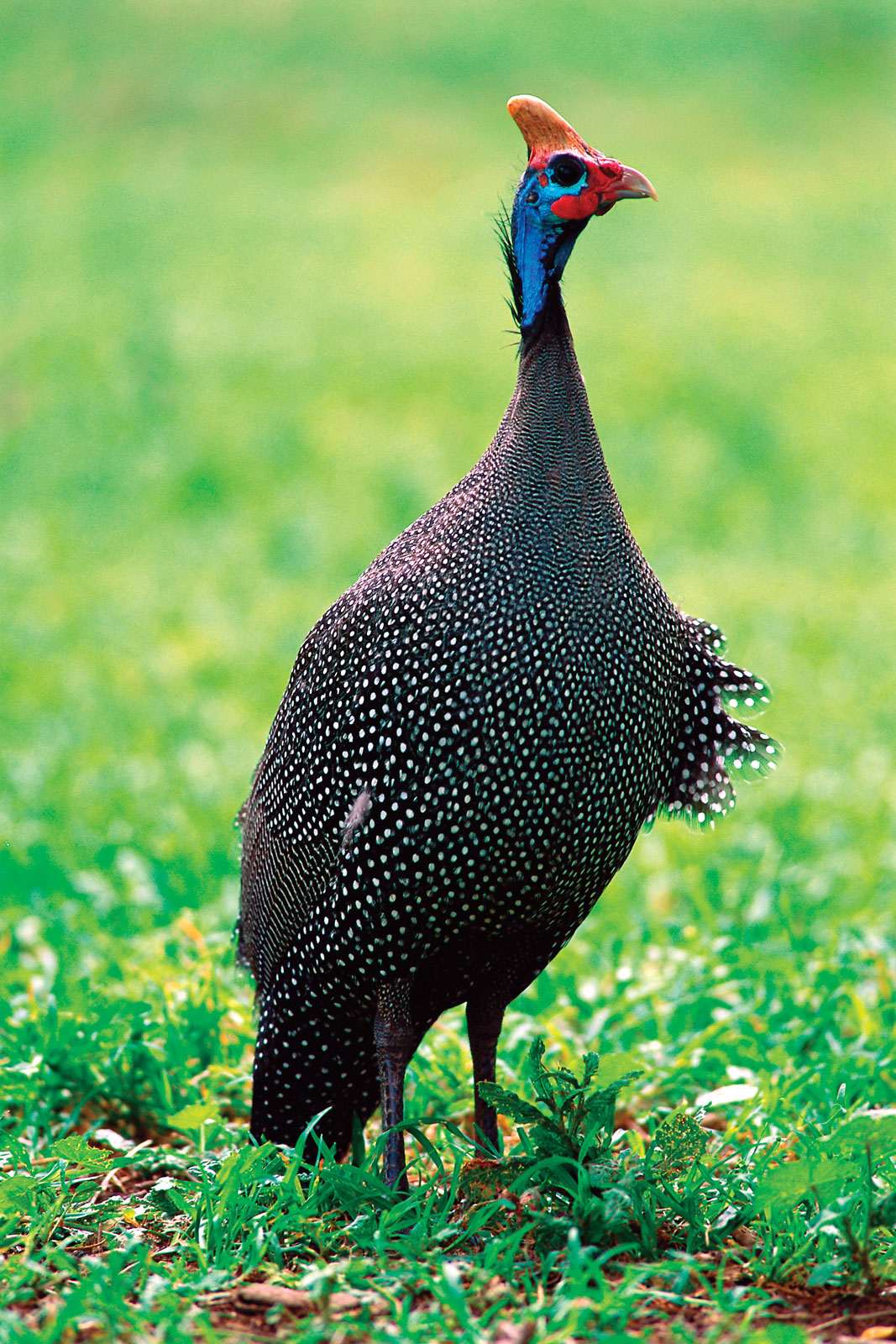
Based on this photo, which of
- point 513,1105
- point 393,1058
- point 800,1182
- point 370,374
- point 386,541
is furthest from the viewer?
point 370,374

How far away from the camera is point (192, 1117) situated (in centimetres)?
342

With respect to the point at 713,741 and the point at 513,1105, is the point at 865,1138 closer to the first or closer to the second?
the point at 513,1105

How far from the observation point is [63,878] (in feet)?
17.2

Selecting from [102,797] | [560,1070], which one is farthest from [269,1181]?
[102,797]

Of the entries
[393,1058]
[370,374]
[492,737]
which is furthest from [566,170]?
[370,374]

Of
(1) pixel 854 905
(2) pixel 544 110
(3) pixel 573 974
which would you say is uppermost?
(2) pixel 544 110

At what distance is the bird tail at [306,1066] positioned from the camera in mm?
3246

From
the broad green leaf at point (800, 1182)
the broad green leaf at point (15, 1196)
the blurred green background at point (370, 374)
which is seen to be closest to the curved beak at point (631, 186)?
the broad green leaf at point (800, 1182)

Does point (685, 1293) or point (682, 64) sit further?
point (682, 64)

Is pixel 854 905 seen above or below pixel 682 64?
below

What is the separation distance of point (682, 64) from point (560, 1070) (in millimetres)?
23541

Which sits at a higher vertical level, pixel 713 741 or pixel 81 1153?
pixel 713 741

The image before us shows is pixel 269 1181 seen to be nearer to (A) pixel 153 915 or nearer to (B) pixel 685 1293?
(B) pixel 685 1293

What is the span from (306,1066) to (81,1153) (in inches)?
21.0
